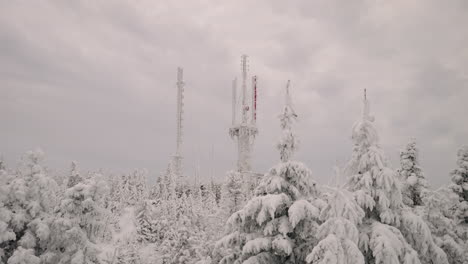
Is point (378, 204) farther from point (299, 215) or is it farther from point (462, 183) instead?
point (462, 183)

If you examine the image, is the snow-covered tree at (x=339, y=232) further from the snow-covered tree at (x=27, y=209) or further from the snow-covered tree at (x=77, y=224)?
the snow-covered tree at (x=27, y=209)

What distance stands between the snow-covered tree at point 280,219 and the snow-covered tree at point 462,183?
38.5 ft

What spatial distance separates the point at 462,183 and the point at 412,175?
3.14 m

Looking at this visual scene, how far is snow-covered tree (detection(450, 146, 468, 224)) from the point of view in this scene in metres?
23.1

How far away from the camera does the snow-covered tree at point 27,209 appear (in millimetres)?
22625

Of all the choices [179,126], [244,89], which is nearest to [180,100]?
[179,126]

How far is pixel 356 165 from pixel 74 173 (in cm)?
2067

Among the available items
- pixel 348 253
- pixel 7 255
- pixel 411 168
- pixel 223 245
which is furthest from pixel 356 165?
pixel 7 255

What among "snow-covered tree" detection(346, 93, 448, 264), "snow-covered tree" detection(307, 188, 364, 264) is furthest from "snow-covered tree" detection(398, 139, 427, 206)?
"snow-covered tree" detection(307, 188, 364, 264)

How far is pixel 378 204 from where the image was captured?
14312 mm

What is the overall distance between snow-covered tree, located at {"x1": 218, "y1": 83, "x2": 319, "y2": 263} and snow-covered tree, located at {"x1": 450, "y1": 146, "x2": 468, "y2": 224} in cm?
1174

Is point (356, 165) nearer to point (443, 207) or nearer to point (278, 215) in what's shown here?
point (278, 215)

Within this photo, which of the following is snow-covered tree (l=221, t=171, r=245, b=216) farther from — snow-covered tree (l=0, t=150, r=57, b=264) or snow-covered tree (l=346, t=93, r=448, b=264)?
snow-covered tree (l=346, t=93, r=448, b=264)

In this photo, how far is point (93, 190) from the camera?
76.3 ft
